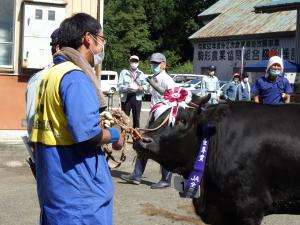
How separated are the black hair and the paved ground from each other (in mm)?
2700

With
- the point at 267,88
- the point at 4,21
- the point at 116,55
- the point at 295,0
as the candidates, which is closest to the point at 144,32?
the point at 116,55

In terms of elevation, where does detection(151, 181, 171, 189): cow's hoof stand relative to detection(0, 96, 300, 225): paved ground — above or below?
above

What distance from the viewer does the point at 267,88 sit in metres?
8.18

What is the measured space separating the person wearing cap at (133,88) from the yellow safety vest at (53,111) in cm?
759

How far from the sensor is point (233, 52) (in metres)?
39.2

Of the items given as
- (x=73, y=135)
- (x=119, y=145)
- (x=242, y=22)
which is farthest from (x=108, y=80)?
(x=73, y=135)

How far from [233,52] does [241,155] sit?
3566 cm

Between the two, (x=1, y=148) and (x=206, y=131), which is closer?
(x=206, y=131)

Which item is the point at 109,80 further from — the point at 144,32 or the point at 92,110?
the point at 92,110

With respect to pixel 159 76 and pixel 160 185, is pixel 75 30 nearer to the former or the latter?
pixel 159 76

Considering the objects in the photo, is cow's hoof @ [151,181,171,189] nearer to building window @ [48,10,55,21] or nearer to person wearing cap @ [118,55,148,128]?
person wearing cap @ [118,55,148,128]

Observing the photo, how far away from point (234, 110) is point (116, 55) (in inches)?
1815

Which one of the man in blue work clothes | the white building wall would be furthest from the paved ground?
the white building wall

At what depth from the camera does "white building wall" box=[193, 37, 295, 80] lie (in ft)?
113
